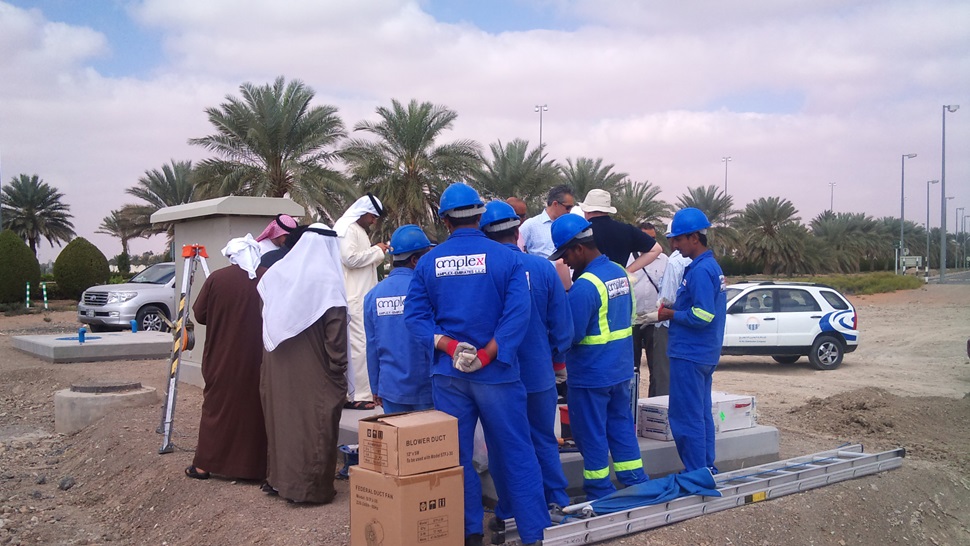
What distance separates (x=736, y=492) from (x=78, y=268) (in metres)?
30.6

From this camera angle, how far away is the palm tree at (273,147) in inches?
1021

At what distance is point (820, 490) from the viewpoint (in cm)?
625

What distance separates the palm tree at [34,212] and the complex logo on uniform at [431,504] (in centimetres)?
4638

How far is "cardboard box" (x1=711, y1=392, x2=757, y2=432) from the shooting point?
6875mm

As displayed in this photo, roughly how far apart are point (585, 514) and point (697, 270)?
2.11 metres

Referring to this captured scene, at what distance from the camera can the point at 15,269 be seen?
92.9ft

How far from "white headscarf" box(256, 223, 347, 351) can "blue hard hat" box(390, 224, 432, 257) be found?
53cm

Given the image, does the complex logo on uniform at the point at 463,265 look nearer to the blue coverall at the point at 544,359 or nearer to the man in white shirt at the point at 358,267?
the blue coverall at the point at 544,359

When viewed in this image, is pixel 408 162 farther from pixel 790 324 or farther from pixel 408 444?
pixel 408 444

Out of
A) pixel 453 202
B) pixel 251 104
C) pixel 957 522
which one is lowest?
pixel 957 522

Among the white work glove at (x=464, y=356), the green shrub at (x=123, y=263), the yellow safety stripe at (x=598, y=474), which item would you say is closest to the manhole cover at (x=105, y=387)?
the yellow safety stripe at (x=598, y=474)

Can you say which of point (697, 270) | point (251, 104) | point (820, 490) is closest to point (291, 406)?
point (697, 270)

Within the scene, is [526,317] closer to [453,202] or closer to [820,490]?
[453,202]

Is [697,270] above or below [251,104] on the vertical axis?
below
